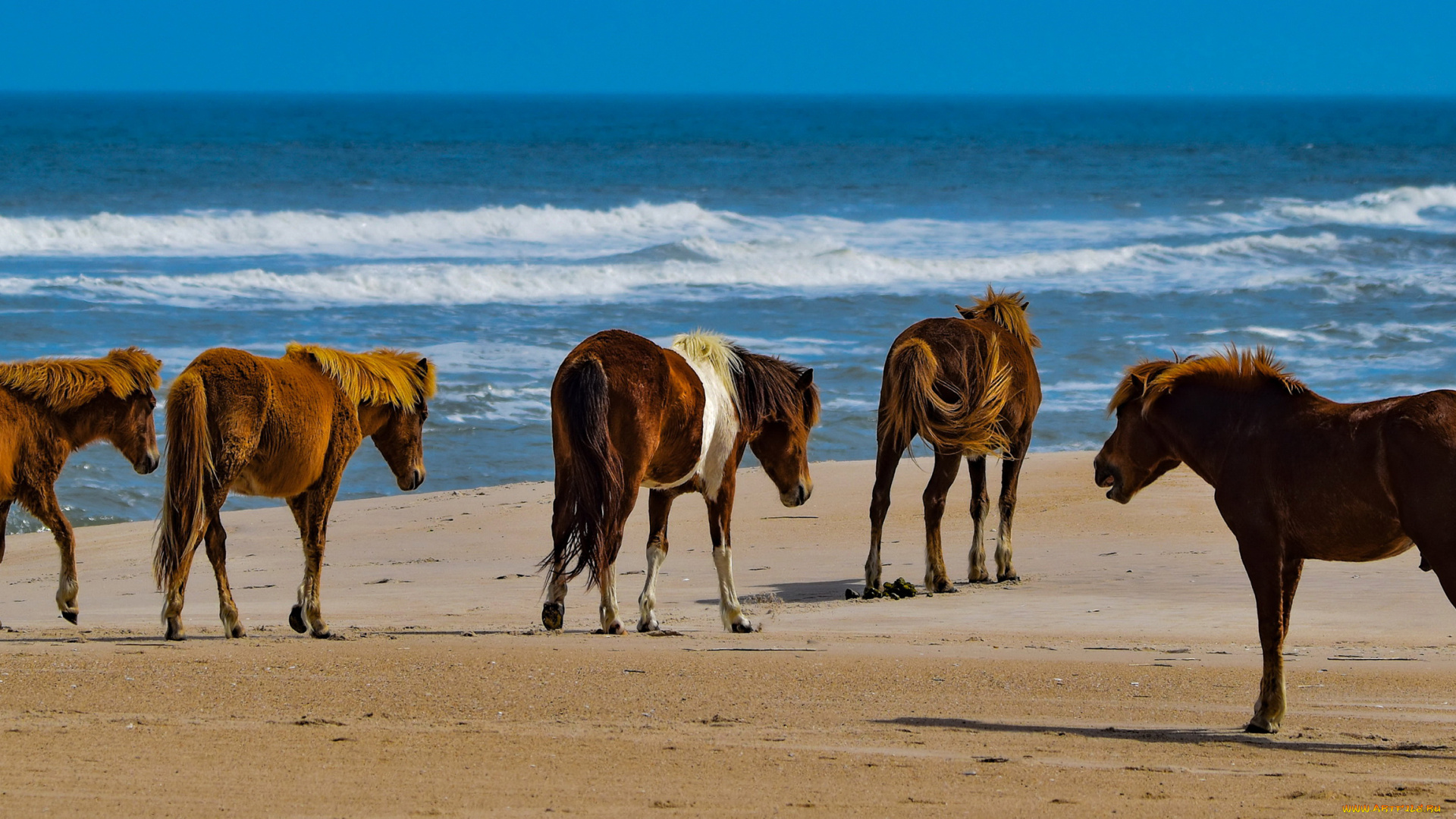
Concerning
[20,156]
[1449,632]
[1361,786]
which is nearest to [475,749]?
[1361,786]

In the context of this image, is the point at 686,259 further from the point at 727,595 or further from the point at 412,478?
the point at 727,595

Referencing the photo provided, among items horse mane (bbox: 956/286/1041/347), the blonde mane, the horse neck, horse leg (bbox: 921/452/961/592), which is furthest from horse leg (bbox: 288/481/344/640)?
horse mane (bbox: 956/286/1041/347)

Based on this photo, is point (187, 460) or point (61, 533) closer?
point (187, 460)

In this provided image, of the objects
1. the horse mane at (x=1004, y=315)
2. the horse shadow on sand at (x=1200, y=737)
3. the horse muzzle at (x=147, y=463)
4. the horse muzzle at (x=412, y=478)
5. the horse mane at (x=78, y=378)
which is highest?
the horse mane at (x=1004, y=315)

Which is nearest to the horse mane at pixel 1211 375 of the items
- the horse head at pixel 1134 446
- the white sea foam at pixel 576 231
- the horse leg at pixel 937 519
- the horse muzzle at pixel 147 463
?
the horse head at pixel 1134 446

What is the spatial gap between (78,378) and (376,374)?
57.0 inches

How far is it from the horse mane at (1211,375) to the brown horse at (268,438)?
3.81m

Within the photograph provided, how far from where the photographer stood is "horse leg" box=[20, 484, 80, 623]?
716 cm

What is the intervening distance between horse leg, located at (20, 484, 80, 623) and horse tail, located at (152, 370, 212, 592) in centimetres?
91

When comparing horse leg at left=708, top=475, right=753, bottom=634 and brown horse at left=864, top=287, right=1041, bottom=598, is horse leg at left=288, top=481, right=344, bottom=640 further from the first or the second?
brown horse at left=864, top=287, right=1041, bottom=598

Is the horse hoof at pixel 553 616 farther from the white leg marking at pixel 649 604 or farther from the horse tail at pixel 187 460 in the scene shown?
the horse tail at pixel 187 460

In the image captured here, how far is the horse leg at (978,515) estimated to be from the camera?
9.39 meters

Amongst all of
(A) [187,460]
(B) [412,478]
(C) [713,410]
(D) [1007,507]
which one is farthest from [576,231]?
(A) [187,460]

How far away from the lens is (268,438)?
684 cm
